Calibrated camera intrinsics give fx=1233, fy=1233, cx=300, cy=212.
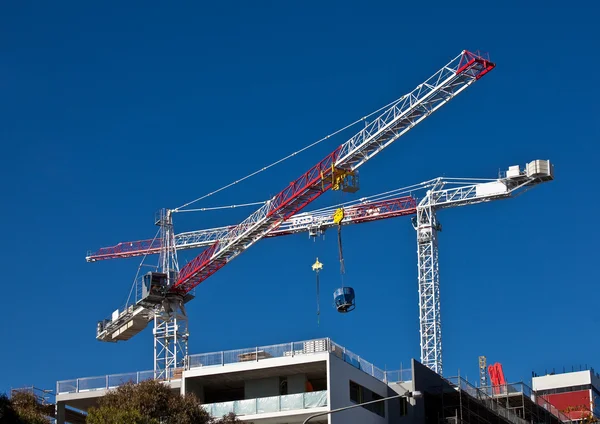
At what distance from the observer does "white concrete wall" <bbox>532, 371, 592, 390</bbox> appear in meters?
148

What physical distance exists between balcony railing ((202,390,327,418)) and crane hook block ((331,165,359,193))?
4207cm

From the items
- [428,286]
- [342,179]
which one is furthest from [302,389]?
[428,286]

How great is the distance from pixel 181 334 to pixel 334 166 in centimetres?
2332

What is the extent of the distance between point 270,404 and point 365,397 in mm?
5917

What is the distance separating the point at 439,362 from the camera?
450ft

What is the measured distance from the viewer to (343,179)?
356 feet

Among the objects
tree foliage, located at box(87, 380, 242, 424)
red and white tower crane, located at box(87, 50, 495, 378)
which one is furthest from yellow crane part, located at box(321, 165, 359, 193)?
tree foliage, located at box(87, 380, 242, 424)

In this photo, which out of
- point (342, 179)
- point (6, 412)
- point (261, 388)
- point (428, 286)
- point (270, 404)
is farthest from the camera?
point (428, 286)

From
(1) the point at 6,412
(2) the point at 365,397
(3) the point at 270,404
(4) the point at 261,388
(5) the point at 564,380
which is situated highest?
(5) the point at 564,380

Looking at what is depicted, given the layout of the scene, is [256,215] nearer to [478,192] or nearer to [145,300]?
[145,300]

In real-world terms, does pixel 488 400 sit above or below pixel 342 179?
below

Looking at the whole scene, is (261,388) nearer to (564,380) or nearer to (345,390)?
(345,390)

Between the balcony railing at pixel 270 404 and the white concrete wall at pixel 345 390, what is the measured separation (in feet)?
2.52

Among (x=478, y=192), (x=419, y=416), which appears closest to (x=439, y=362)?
(x=478, y=192)
